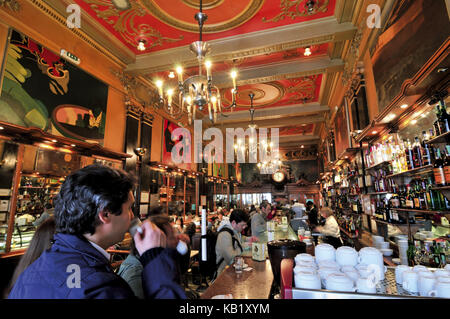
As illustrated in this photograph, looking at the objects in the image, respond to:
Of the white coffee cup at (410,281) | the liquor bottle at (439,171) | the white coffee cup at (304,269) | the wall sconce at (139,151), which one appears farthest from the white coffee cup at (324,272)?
the wall sconce at (139,151)

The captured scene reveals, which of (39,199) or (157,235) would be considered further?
(39,199)

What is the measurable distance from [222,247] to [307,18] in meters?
4.36

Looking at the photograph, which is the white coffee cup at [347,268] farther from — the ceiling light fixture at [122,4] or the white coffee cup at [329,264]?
the ceiling light fixture at [122,4]

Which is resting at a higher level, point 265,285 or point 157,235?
point 157,235

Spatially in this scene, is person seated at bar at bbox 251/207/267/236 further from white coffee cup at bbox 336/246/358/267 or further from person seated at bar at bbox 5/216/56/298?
person seated at bar at bbox 5/216/56/298

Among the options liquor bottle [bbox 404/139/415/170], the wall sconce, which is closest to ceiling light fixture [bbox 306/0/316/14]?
liquor bottle [bbox 404/139/415/170]

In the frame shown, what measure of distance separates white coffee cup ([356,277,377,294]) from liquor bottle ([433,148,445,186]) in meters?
1.73

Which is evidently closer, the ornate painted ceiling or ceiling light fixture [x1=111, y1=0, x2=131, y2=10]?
ceiling light fixture [x1=111, y1=0, x2=131, y2=10]

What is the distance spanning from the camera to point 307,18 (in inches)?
172

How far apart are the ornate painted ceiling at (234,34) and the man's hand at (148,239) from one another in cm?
424

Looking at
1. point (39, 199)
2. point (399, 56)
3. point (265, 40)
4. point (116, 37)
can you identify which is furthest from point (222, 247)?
point (116, 37)

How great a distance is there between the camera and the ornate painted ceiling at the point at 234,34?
13.4ft

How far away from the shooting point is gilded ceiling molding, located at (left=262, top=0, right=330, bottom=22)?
4.02 meters

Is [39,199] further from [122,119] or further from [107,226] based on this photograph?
[107,226]
